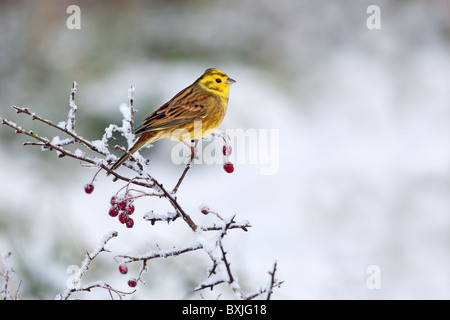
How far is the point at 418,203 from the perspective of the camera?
232 cm

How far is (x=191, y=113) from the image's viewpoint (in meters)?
0.86

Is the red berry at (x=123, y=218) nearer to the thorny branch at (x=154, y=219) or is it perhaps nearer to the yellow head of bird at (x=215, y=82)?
the thorny branch at (x=154, y=219)

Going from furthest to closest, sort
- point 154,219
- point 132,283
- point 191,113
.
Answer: point 191,113 → point 132,283 → point 154,219

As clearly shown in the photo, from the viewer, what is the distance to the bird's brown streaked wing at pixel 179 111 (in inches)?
32.1

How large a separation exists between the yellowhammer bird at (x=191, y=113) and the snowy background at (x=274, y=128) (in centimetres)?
79

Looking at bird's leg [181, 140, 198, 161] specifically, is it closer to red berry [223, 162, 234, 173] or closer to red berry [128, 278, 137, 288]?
red berry [223, 162, 234, 173]

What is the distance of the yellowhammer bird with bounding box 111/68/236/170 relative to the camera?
2.68 feet

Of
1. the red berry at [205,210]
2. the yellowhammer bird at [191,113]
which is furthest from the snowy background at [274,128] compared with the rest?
the red berry at [205,210]

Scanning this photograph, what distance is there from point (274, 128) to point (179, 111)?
1948 mm

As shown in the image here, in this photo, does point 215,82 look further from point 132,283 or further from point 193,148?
point 132,283

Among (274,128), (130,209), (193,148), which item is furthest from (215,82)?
(274,128)

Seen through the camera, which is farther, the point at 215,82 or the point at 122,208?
the point at 215,82

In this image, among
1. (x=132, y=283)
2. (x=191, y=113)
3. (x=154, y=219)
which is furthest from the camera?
(x=191, y=113)

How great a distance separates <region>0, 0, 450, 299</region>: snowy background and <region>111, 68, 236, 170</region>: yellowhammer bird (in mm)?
786
